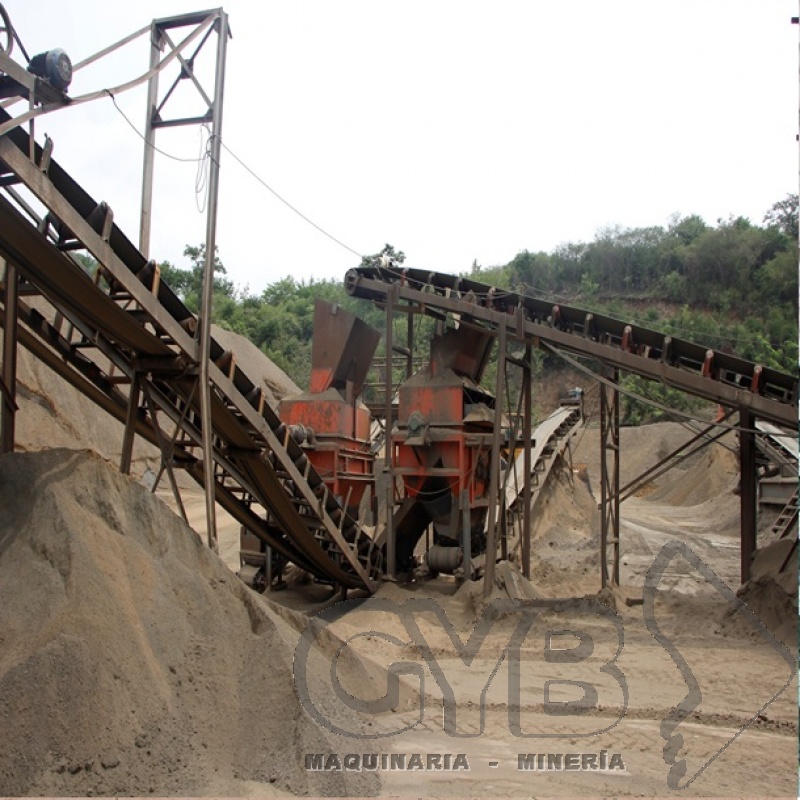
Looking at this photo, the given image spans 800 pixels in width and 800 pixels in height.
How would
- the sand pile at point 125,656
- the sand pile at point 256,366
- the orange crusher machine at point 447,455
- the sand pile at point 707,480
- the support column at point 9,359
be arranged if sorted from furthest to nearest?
the sand pile at point 256,366, the sand pile at point 707,480, the orange crusher machine at point 447,455, the support column at point 9,359, the sand pile at point 125,656

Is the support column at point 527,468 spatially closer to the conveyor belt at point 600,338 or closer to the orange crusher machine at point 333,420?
the conveyor belt at point 600,338

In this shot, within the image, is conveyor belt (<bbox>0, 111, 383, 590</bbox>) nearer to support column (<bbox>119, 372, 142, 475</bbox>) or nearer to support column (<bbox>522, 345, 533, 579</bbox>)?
support column (<bbox>119, 372, 142, 475</bbox>)

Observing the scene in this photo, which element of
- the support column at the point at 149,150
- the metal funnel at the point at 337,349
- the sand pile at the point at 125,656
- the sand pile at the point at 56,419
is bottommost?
the sand pile at the point at 125,656

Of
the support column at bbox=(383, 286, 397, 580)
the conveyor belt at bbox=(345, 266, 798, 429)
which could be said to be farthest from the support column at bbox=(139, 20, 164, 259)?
the conveyor belt at bbox=(345, 266, 798, 429)

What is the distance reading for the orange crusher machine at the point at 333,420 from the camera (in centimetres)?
1129

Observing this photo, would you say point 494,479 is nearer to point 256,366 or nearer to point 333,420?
point 333,420

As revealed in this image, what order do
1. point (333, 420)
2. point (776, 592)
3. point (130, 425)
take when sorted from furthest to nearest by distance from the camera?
point (333, 420), point (776, 592), point (130, 425)

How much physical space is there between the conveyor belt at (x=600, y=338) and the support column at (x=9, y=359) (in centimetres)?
627

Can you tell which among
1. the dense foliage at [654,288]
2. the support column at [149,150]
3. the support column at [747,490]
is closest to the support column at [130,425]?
the support column at [149,150]

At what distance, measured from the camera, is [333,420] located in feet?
37.6

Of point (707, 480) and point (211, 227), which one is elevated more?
point (211, 227)

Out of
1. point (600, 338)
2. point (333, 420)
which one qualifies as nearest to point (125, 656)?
point (333, 420)

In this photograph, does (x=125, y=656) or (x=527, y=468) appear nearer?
(x=125, y=656)

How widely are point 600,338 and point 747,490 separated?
2961 mm
